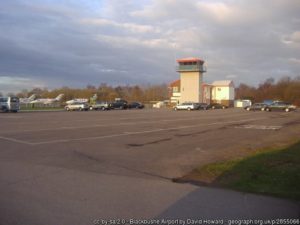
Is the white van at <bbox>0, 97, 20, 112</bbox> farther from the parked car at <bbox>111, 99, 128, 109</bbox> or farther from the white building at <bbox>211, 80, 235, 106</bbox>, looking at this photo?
the white building at <bbox>211, 80, 235, 106</bbox>

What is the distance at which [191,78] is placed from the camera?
90.4m

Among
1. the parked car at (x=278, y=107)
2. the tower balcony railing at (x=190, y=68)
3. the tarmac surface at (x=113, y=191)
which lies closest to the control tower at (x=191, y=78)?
the tower balcony railing at (x=190, y=68)

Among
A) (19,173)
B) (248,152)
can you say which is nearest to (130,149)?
(248,152)

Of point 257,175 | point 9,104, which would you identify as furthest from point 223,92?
point 257,175

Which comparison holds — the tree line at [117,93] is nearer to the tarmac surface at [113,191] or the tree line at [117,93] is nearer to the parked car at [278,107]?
the parked car at [278,107]

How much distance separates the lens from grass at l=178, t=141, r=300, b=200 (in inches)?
A: 347

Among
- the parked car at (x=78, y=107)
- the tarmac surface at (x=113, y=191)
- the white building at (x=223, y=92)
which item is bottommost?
the tarmac surface at (x=113, y=191)

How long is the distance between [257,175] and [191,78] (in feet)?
266

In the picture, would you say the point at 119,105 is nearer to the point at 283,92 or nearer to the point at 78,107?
the point at 78,107

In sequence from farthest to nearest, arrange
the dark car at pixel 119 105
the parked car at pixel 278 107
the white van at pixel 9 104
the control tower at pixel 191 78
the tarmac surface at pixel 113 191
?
the control tower at pixel 191 78 → the dark car at pixel 119 105 → the parked car at pixel 278 107 → the white van at pixel 9 104 → the tarmac surface at pixel 113 191

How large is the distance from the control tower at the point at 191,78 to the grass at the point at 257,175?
7724cm

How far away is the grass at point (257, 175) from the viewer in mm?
8822

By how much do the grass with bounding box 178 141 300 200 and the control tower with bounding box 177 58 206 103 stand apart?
3041 inches

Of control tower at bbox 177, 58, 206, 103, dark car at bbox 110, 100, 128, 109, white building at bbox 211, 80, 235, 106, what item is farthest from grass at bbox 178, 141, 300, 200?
white building at bbox 211, 80, 235, 106
